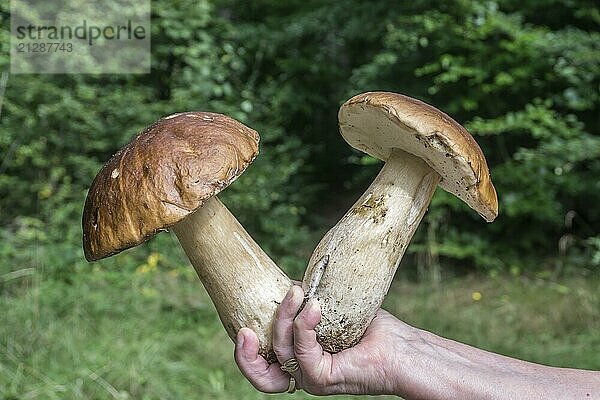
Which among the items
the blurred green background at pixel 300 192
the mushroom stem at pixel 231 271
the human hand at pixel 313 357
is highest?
the mushroom stem at pixel 231 271

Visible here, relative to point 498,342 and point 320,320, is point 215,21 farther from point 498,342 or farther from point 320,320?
point 320,320

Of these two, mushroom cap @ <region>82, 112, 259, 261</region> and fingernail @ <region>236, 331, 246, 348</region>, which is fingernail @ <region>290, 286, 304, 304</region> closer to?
fingernail @ <region>236, 331, 246, 348</region>

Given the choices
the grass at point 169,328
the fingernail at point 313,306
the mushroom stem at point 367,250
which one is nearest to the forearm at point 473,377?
the mushroom stem at point 367,250

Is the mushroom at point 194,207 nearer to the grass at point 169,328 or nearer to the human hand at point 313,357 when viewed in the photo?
the human hand at point 313,357

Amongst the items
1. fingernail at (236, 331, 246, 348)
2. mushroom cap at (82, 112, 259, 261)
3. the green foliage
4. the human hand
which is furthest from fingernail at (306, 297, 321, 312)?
the green foliage

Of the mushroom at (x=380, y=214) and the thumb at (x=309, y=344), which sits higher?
the mushroom at (x=380, y=214)

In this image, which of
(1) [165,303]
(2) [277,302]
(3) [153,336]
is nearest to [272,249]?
(1) [165,303]
